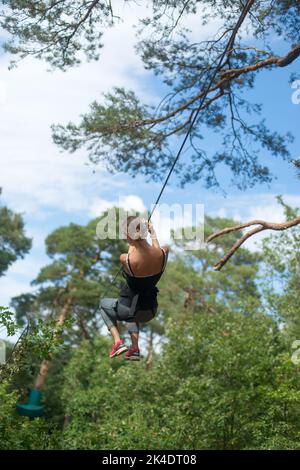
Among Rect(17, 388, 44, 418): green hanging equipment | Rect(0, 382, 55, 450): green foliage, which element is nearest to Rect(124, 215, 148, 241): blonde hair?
Rect(0, 382, 55, 450): green foliage

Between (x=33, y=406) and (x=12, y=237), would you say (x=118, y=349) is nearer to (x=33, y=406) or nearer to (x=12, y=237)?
(x=33, y=406)

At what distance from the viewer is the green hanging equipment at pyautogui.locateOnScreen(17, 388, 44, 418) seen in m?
21.8

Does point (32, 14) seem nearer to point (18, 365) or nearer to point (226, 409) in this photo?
point (18, 365)

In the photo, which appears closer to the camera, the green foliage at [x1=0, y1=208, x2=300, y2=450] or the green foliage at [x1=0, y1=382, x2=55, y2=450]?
the green foliage at [x1=0, y1=382, x2=55, y2=450]

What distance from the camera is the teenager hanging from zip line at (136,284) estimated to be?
577cm

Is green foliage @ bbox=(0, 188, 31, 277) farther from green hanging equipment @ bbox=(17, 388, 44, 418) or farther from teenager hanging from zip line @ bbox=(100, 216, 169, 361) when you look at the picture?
teenager hanging from zip line @ bbox=(100, 216, 169, 361)

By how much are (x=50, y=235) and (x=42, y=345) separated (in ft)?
68.4

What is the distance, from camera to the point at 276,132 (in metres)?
10.5

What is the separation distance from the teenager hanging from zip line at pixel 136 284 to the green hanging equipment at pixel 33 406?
55.0 ft

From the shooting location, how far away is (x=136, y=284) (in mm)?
5973

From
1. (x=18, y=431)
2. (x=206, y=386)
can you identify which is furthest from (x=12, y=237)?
(x=18, y=431)

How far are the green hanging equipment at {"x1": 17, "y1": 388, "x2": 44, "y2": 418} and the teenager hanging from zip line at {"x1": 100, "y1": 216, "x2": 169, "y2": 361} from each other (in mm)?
16763

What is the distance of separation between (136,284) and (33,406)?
698 inches

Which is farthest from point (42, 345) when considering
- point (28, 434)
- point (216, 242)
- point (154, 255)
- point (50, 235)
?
point (216, 242)
